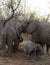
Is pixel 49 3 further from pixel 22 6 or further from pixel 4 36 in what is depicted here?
A: pixel 4 36

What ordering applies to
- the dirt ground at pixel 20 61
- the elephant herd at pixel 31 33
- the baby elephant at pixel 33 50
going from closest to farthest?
the dirt ground at pixel 20 61, the baby elephant at pixel 33 50, the elephant herd at pixel 31 33

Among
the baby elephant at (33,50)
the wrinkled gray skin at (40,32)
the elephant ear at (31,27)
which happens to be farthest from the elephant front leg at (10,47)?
the elephant ear at (31,27)

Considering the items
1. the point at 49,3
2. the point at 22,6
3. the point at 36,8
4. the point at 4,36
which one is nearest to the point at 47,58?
the point at 4,36

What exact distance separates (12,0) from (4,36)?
4335mm

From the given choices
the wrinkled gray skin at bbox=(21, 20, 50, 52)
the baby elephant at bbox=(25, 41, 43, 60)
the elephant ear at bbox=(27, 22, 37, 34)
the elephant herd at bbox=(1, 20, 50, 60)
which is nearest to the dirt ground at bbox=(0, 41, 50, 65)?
the baby elephant at bbox=(25, 41, 43, 60)

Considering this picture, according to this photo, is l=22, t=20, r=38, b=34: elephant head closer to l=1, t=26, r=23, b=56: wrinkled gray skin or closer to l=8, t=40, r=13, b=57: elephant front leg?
l=1, t=26, r=23, b=56: wrinkled gray skin

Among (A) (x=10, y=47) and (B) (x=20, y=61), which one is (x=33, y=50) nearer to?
(B) (x=20, y=61)

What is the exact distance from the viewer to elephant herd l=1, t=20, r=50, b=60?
396 inches

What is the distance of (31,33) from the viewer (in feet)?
37.1

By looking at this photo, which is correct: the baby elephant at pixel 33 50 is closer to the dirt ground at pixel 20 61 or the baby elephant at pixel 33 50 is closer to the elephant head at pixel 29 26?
the dirt ground at pixel 20 61

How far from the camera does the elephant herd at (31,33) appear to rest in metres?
10.0

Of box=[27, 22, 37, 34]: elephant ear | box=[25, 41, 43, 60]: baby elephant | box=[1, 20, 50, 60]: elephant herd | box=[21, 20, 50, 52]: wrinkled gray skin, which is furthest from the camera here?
box=[27, 22, 37, 34]: elephant ear

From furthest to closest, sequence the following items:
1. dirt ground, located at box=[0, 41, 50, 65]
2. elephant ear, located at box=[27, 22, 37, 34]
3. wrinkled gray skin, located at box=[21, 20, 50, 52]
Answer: elephant ear, located at box=[27, 22, 37, 34] < wrinkled gray skin, located at box=[21, 20, 50, 52] < dirt ground, located at box=[0, 41, 50, 65]

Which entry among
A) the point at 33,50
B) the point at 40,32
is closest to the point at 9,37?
the point at 33,50
